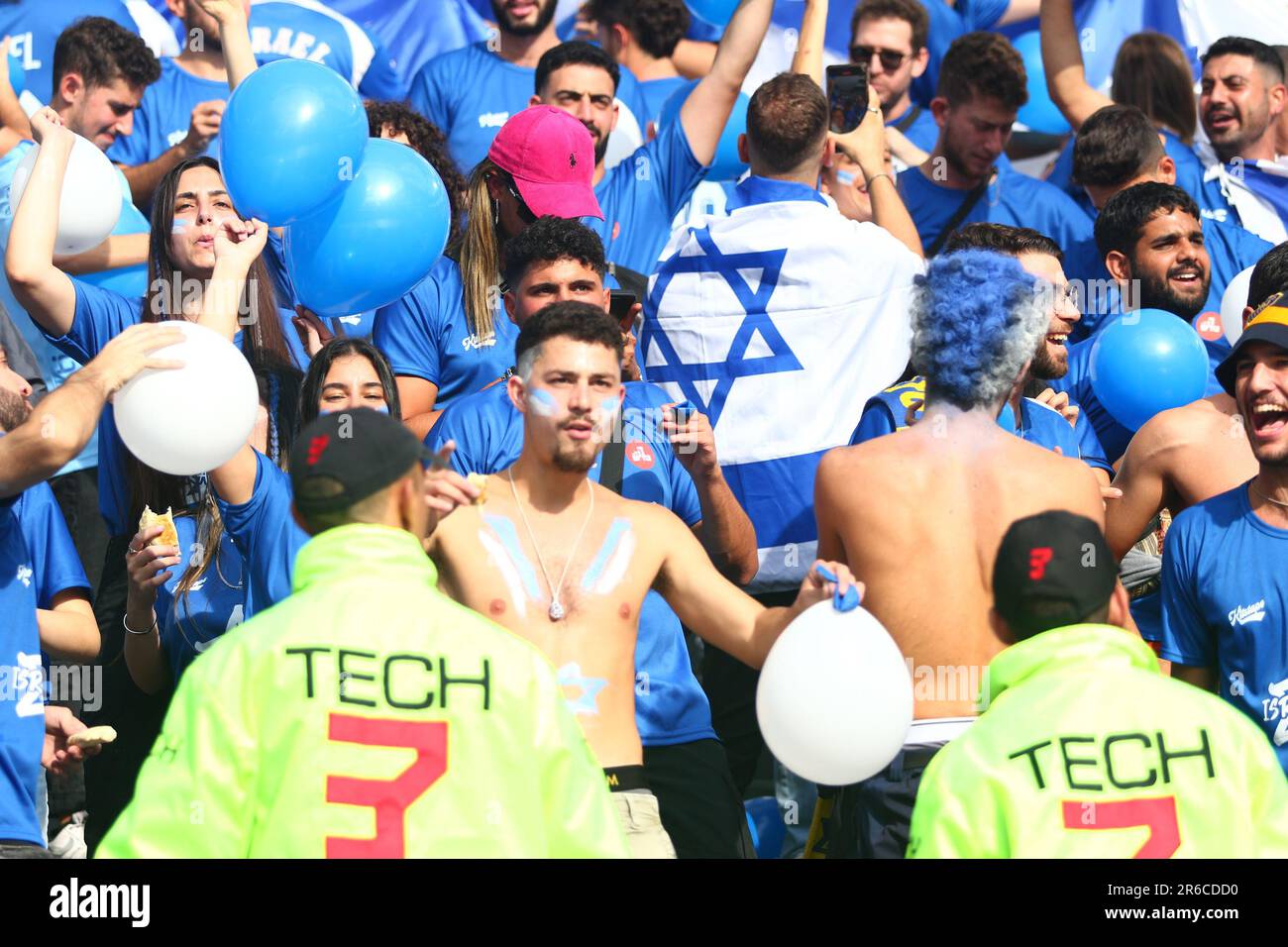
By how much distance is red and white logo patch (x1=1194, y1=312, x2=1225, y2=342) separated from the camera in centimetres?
724

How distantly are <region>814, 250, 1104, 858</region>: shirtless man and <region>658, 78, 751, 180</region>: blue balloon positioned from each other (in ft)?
11.6

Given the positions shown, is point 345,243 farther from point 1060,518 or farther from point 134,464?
point 1060,518

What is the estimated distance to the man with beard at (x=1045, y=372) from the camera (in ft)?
19.3

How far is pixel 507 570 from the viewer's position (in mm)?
4988

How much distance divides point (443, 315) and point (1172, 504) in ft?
8.31

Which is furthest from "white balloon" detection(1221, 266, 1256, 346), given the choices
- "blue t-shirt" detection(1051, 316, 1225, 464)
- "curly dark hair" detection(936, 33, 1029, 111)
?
"curly dark hair" detection(936, 33, 1029, 111)

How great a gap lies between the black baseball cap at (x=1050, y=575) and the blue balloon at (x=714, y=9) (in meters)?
5.69

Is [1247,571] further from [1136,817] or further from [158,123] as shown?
[158,123]

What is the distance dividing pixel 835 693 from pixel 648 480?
5.61 feet

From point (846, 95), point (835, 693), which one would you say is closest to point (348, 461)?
point (835, 693)

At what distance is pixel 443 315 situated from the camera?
649 centimetres

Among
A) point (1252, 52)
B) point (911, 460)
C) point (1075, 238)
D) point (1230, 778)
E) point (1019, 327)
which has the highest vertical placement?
point (1252, 52)

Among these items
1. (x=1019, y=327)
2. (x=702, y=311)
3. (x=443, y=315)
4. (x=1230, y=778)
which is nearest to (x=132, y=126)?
(x=443, y=315)

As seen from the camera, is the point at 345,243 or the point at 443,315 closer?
the point at 345,243
